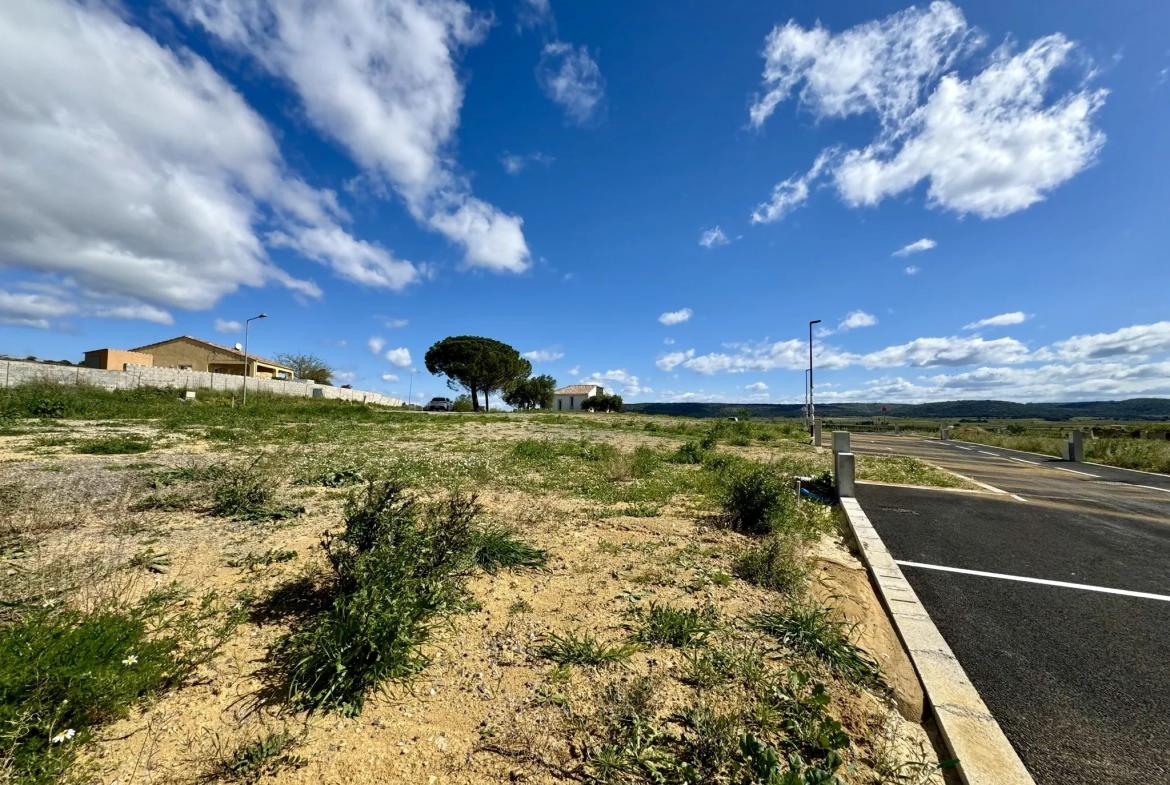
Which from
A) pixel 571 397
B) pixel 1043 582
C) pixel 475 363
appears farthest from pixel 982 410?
pixel 1043 582

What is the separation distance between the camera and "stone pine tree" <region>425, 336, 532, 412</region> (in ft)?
169

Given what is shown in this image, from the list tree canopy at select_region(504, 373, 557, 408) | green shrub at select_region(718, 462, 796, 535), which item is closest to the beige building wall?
tree canopy at select_region(504, 373, 557, 408)

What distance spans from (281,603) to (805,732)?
3987mm

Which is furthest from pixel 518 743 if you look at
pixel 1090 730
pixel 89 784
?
pixel 1090 730

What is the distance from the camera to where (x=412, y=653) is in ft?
10.3

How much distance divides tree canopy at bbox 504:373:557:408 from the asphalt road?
6420 cm

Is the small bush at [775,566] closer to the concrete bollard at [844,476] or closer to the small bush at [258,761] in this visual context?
the concrete bollard at [844,476]

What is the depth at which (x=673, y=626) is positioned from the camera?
352 centimetres

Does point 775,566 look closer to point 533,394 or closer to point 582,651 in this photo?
point 582,651

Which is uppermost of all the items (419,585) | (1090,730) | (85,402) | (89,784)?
(85,402)

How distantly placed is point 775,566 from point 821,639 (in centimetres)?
141

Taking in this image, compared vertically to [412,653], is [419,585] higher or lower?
higher

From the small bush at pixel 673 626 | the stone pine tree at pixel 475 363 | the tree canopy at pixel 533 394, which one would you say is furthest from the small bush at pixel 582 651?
the tree canopy at pixel 533 394

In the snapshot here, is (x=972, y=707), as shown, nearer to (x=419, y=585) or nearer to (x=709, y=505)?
(x=419, y=585)
